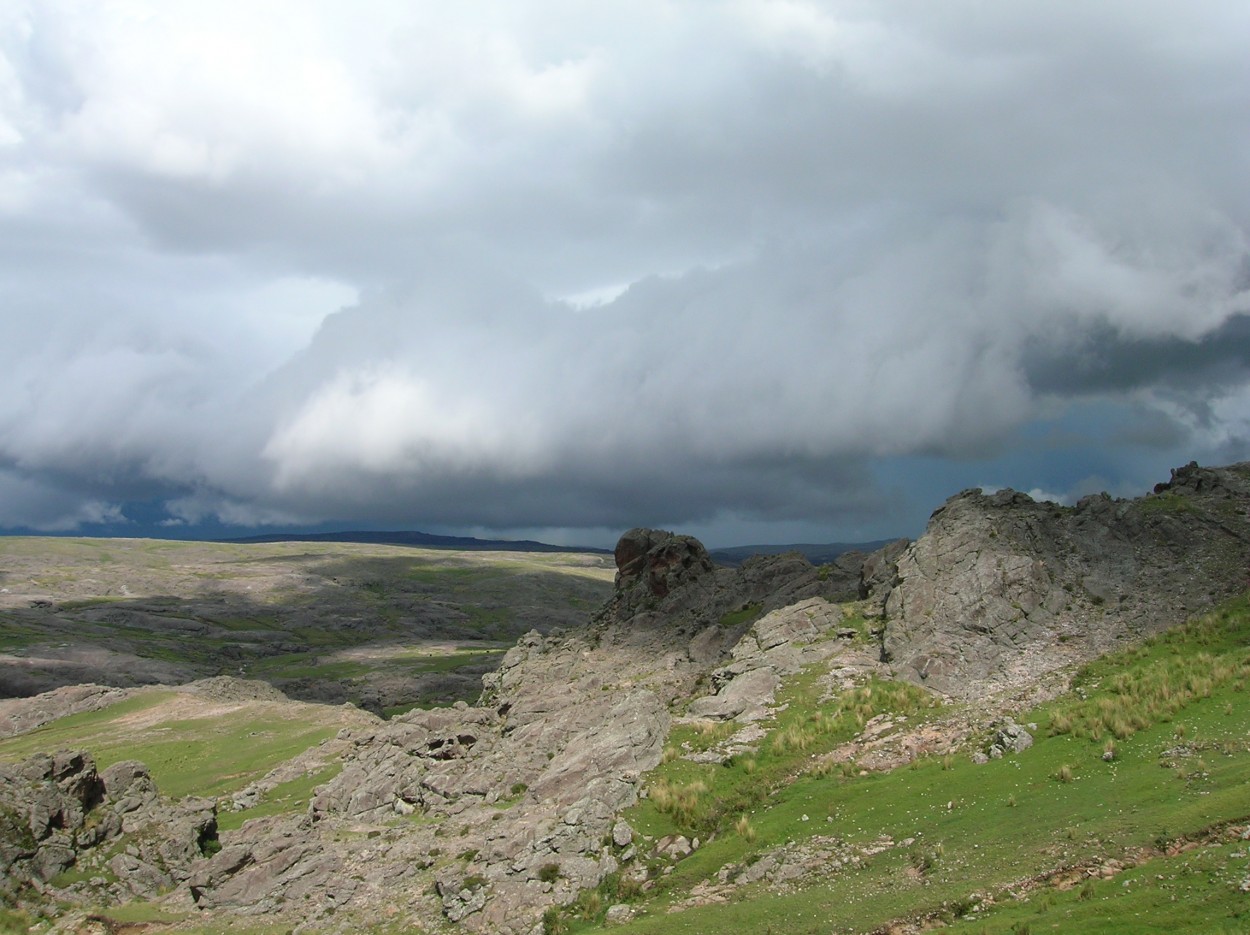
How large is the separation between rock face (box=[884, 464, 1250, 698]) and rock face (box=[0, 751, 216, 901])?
48.0 m

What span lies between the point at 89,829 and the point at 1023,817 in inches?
2141

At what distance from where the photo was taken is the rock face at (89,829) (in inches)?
1823

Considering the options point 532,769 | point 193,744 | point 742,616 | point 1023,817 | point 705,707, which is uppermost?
point 742,616

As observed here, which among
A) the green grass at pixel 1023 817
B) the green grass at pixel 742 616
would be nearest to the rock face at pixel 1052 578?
the green grass at pixel 1023 817

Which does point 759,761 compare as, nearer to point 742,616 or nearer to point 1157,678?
point 1157,678

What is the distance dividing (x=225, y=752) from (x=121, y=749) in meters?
17.5

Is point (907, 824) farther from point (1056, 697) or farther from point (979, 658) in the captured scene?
point (979, 658)

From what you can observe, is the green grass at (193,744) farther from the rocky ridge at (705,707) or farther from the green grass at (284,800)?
the rocky ridge at (705,707)

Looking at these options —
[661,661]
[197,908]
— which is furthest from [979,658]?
[197,908]

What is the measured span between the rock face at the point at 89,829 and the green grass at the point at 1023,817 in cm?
3275

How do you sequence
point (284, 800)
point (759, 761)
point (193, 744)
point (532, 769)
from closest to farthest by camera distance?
point (759, 761), point (532, 769), point (284, 800), point (193, 744)

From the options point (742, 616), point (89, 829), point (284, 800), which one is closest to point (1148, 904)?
point (742, 616)

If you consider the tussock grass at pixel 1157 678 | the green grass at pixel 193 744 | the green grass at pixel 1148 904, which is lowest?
the green grass at pixel 193 744

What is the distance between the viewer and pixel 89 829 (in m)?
51.0
